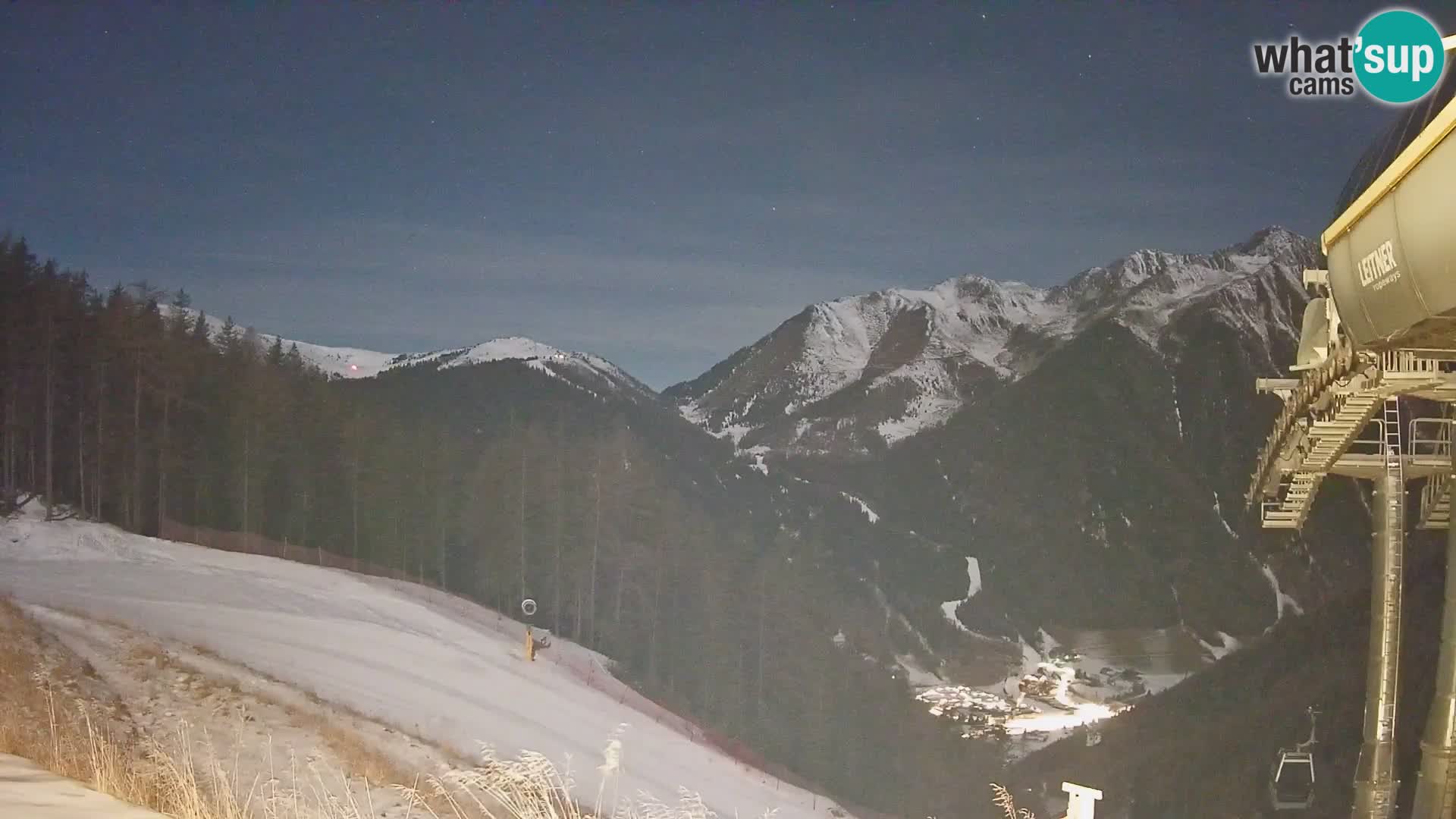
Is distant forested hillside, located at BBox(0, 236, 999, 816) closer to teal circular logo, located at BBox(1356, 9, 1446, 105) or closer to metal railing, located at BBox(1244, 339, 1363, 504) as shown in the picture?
metal railing, located at BBox(1244, 339, 1363, 504)

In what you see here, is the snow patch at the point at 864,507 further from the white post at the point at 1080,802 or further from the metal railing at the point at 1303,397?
the white post at the point at 1080,802

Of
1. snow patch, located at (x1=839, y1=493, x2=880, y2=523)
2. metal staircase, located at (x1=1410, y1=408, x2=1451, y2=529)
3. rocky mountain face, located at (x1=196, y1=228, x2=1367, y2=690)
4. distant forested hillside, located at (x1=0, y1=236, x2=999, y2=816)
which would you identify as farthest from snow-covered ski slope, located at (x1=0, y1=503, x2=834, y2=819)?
metal staircase, located at (x1=1410, y1=408, x2=1451, y2=529)

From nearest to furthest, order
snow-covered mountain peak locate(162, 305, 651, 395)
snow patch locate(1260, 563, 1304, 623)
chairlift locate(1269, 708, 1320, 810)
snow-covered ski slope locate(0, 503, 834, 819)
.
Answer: chairlift locate(1269, 708, 1320, 810) < snow-covered ski slope locate(0, 503, 834, 819) < snow-covered mountain peak locate(162, 305, 651, 395) < snow patch locate(1260, 563, 1304, 623)

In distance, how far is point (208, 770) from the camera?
5.80 metres

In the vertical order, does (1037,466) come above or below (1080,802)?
above

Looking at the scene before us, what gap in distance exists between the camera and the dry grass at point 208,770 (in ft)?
9.87

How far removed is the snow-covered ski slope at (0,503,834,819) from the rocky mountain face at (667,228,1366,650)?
5926 mm

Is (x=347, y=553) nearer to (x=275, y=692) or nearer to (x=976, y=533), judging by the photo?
(x=275, y=692)

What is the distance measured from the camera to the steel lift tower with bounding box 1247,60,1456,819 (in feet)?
7.14

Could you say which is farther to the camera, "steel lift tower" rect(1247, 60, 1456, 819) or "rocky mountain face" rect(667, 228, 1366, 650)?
"rocky mountain face" rect(667, 228, 1366, 650)

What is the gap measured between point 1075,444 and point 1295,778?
803cm

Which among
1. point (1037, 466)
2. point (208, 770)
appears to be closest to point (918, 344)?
point (1037, 466)

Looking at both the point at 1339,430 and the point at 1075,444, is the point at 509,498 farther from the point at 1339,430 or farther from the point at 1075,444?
the point at 1339,430

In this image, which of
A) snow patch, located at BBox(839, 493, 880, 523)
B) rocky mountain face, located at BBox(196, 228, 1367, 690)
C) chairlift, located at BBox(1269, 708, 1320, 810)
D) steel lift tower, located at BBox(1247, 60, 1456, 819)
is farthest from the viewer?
snow patch, located at BBox(839, 493, 880, 523)
